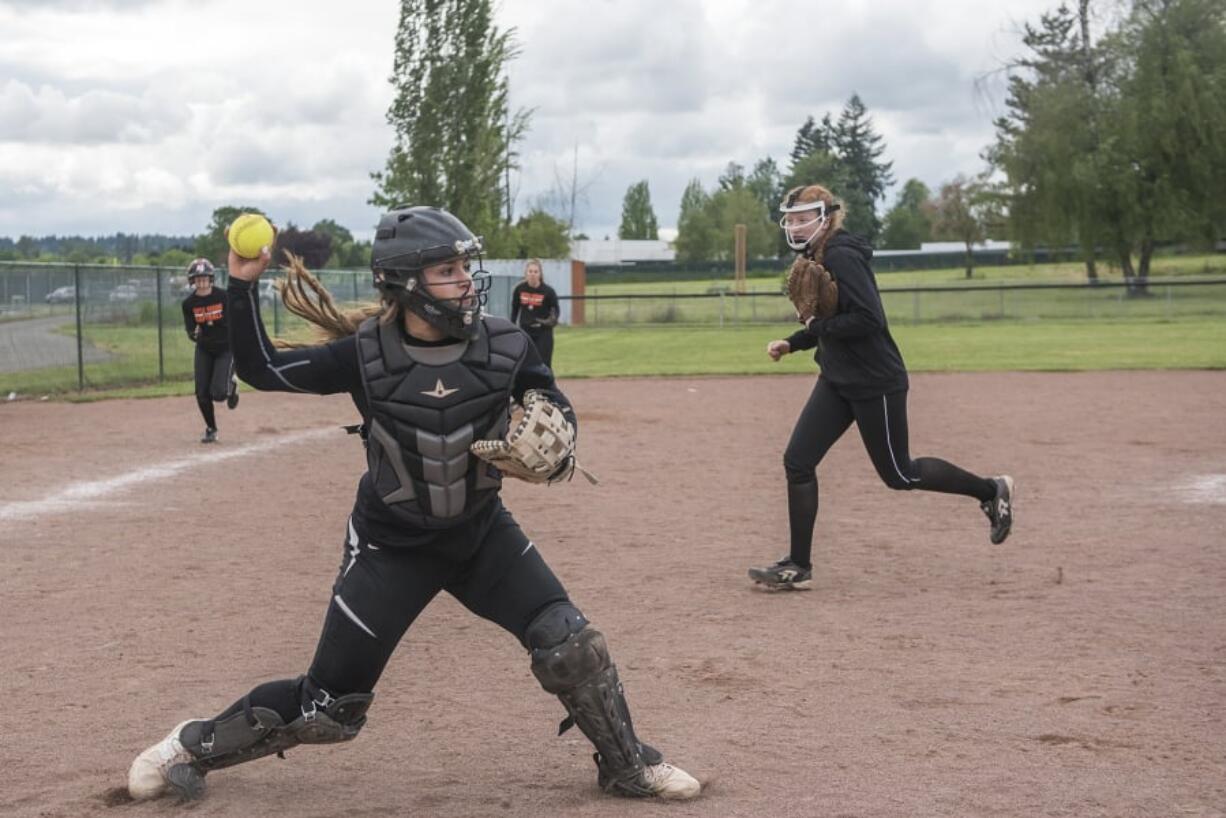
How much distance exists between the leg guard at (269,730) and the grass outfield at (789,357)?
1715 centimetres

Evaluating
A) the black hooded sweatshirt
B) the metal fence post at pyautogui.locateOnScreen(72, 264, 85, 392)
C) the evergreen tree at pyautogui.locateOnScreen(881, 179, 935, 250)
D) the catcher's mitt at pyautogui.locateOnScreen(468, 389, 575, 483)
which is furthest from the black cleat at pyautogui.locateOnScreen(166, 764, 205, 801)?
the evergreen tree at pyautogui.locateOnScreen(881, 179, 935, 250)

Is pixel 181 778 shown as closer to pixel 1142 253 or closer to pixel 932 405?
pixel 932 405

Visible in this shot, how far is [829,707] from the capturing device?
222 inches

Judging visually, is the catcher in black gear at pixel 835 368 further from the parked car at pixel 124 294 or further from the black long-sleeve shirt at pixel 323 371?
the parked car at pixel 124 294

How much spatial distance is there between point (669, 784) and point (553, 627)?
0.64 meters

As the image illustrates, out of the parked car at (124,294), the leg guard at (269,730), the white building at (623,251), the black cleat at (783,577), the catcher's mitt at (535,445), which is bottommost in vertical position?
the black cleat at (783,577)

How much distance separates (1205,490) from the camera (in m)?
11.1

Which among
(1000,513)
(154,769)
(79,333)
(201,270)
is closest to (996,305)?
(79,333)

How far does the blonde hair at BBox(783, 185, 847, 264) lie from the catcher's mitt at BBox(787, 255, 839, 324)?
0.25 ft

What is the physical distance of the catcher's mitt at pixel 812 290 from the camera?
752cm

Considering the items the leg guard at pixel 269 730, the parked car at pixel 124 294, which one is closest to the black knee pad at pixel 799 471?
the leg guard at pixel 269 730

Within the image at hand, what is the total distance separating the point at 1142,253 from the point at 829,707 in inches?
2119

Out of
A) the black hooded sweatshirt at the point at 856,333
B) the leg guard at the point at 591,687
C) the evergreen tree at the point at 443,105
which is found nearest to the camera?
the leg guard at the point at 591,687

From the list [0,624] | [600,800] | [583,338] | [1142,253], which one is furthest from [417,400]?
[1142,253]
